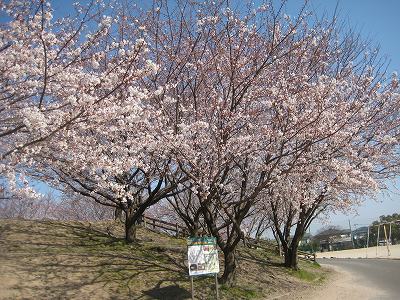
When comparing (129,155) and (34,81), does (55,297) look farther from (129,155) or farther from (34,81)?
(34,81)

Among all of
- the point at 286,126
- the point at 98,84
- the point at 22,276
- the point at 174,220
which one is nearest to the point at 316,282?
the point at 286,126

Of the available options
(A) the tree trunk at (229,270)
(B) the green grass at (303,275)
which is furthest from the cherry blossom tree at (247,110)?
(B) the green grass at (303,275)

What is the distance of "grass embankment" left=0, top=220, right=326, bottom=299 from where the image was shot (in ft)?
35.7

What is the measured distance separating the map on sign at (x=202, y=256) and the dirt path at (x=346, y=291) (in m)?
4.69

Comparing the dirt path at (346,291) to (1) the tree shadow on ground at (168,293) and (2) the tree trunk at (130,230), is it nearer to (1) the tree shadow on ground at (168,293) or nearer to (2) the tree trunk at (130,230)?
(1) the tree shadow on ground at (168,293)

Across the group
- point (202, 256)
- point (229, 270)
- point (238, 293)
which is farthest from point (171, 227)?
point (202, 256)

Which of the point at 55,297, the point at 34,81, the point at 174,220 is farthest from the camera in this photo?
the point at 174,220

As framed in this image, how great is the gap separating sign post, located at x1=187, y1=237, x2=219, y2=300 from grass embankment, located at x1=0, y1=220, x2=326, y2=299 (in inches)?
47.0

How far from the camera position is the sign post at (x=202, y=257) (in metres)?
10.8

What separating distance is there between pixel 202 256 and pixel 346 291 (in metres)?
7.98

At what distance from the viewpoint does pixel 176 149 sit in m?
10.7

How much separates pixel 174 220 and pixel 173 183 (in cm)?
2447

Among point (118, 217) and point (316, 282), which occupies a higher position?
point (118, 217)

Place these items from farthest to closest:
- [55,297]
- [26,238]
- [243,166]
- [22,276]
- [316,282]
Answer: [316,282]
[26,238]
[243,166]
[22,276]
[55,297]
